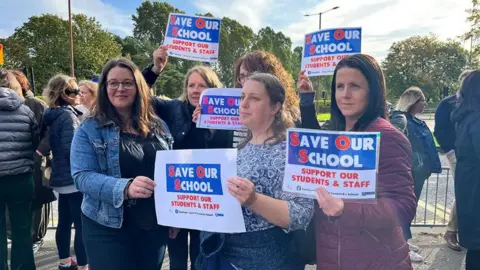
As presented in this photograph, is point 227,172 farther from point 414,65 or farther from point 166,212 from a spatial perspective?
point 414,65

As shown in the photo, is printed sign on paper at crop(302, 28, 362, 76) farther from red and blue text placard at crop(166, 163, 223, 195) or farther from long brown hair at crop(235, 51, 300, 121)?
red and blue text placard at crop(166, 163, 223, 195)

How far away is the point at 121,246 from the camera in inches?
91.7

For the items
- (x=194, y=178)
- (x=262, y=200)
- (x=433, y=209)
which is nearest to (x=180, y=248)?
(x=194, y=178)

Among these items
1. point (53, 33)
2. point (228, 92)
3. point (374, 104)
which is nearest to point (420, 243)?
point (228, 92)

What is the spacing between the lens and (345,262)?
69.8 inches

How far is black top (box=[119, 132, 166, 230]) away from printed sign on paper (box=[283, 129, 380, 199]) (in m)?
1.02

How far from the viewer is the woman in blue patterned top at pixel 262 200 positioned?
→ 181 cm

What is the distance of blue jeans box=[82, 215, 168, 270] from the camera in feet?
7.56

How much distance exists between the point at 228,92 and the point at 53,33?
44.7m

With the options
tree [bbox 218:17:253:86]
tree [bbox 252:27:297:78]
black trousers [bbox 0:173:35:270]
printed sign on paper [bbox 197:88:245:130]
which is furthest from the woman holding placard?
tree [bbox 252:27:297:78]

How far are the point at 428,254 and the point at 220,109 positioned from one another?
343 centimetres

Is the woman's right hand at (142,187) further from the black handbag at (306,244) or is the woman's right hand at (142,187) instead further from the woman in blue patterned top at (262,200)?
the black handbag at (306,244)

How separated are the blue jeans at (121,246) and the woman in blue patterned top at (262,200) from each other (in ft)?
1.54

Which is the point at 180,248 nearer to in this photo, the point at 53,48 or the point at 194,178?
the point at 194,178
